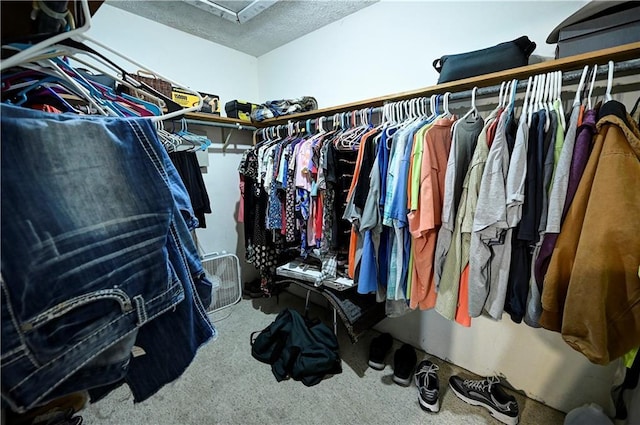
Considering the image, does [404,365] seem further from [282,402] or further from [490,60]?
[490,60]

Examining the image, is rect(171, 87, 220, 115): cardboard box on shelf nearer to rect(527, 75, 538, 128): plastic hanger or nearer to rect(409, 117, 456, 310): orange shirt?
rect(409, 117, 456, 310): orange shirt

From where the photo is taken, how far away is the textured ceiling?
5.69ft

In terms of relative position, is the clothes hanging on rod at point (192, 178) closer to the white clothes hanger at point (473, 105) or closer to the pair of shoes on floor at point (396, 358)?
the pair of shoes on floor at point (396, 358)

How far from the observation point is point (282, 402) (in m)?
1.41

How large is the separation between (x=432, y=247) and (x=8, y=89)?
133cm

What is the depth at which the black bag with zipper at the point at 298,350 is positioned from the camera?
1555mm

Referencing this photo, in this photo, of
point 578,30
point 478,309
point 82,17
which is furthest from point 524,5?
point 82,17

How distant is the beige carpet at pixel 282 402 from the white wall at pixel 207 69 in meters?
1.11

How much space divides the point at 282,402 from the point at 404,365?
751mm

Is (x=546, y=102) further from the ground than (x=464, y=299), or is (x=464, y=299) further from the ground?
(x=546, y=102)

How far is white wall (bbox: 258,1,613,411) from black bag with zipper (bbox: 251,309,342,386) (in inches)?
22.0

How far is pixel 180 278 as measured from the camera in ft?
1.64

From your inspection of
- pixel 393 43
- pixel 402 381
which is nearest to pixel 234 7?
pixel 393 43

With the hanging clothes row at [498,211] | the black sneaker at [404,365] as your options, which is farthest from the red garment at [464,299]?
the black sneaker at [404,365]
